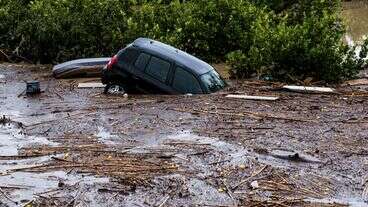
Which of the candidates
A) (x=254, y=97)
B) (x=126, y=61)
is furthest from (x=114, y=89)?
(x=254, y=97)

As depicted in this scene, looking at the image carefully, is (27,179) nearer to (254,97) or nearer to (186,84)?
(186,84)

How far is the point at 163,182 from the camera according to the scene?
8.15 meters

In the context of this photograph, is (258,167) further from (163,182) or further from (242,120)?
(242,120)

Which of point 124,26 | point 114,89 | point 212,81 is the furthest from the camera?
point 124,26

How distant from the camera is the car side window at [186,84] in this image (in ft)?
46.6

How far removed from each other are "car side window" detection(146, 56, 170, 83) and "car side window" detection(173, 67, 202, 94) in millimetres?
272

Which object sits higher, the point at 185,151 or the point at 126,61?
the point at 126,61

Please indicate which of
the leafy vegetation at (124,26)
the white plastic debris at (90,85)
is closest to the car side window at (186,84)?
the white plastic debris at (90,85)

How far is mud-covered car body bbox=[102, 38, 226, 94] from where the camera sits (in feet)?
46.4

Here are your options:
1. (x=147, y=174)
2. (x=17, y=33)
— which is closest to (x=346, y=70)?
(x=147, y=174)

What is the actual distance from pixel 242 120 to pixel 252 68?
677 cm

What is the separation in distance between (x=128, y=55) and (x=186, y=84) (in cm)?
167

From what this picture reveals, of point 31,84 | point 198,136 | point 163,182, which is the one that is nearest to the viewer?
point 163,182

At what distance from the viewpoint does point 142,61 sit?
47.2 ft
